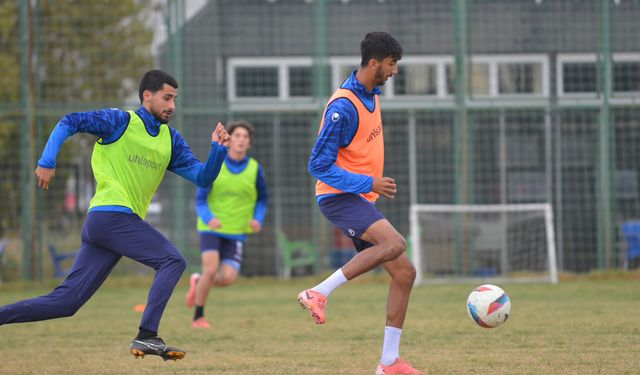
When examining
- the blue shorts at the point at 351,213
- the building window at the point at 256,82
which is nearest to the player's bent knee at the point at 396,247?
the blue shorts at the point at 351,213

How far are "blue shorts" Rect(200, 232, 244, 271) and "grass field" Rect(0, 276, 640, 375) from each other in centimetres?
65

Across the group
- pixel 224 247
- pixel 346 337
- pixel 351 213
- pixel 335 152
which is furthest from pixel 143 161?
pixel 224 247

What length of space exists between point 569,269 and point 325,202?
9.77 m

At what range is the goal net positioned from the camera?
1547cm

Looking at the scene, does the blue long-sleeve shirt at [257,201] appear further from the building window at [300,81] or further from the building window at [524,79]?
the building window at [524,79]

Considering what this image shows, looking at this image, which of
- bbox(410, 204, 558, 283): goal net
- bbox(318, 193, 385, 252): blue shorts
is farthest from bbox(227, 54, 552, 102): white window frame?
bbox(318, 193, 385, 252): blue shorts

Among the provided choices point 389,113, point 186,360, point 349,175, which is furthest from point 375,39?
point 389,113

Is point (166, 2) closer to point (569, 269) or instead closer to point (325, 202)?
point (569, 269)

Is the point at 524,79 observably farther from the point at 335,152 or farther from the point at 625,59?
the point at 335,152

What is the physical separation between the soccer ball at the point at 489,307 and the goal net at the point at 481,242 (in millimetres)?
8046

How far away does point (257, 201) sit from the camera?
1116cm

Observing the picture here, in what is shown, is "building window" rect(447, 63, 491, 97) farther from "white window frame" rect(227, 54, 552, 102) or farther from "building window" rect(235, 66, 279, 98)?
"building window" rect(235, 66, 279, 98)

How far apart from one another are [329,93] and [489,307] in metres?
9.52

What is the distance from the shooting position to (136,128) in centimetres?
673
